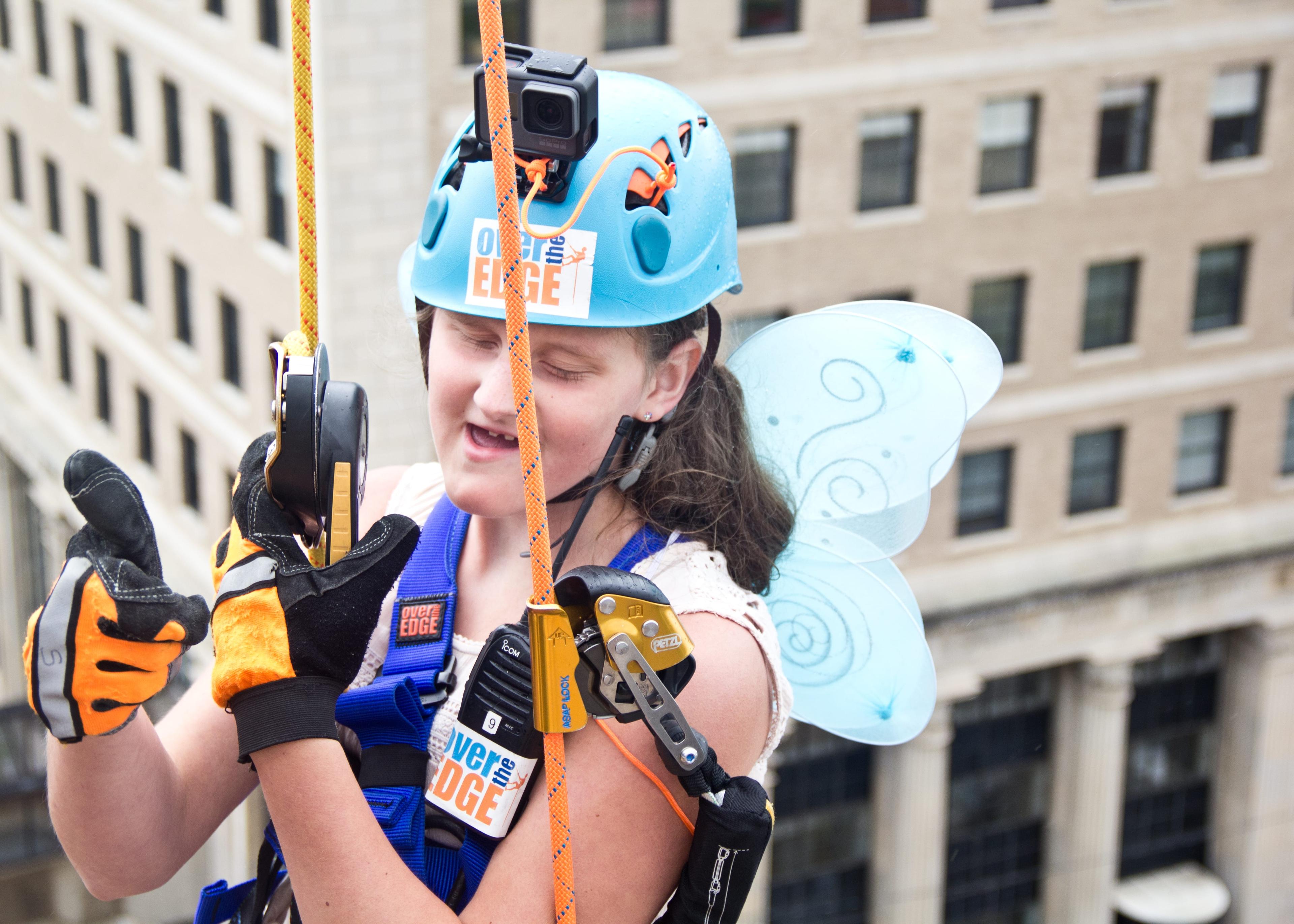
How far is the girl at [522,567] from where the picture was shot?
7.86ft

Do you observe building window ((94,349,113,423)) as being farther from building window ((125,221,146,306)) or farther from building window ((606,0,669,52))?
building window ((606,0,669,52))

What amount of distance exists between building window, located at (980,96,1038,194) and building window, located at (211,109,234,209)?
396 inches

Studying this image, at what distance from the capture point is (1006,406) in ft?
70.2

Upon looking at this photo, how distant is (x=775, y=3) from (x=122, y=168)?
10912 mm

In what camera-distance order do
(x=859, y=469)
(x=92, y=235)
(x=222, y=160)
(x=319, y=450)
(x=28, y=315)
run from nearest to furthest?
(x=319, y=450)
(x=859, y=469)
(x=222, y=160)
(x=92, y=235)
(x=28, y=315)

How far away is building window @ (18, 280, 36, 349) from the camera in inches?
1152

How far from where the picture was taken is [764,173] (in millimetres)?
18938

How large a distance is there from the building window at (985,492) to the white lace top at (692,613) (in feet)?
62.7

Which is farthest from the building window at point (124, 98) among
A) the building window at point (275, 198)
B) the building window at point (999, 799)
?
the building window at point (999, 799)

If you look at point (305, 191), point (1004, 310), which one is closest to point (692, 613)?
point (305, 191)

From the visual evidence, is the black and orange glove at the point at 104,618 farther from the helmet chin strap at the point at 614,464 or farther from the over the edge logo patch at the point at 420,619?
the helmet chin strap at the point at 614,464

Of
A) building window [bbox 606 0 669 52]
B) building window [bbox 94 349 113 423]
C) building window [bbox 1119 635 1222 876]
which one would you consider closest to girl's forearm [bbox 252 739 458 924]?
building window [bbox 606 0 669 52]

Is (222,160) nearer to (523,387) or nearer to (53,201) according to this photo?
(53,201)

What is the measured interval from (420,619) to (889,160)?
1761cm
